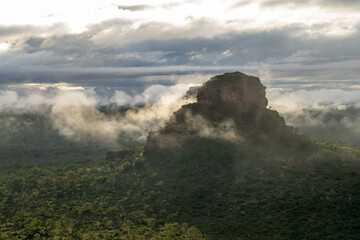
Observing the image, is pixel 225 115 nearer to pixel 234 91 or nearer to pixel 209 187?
pixel 234 91

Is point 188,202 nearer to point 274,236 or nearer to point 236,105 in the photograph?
point 274,236

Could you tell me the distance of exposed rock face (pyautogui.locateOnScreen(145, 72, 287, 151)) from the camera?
452 feet

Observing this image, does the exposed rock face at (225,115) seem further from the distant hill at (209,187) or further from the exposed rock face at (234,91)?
the distant hill at (209,187)

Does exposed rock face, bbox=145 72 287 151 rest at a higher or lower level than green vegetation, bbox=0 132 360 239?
higher

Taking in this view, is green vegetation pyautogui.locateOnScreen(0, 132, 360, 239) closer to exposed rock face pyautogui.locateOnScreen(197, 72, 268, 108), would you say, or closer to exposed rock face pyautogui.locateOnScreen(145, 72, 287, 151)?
exposed rock face pyautogui.locateOnScreen(145, 72, 287, 151)

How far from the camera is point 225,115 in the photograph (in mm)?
141500

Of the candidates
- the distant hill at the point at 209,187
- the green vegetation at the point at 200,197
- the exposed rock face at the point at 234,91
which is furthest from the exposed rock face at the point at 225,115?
the green vegetation at the point at 200,197

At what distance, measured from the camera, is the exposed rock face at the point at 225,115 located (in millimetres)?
137875

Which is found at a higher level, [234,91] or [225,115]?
[234,91]

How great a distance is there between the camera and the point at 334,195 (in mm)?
79688

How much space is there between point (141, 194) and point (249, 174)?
41979mm

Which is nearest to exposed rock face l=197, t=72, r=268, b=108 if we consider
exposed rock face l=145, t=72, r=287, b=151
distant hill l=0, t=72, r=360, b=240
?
exposed rock face l=145, t=72, r=287, b=151

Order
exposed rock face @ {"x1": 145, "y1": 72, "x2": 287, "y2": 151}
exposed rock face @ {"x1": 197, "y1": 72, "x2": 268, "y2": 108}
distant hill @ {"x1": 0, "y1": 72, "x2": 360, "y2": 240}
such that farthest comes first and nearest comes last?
1. exposed rock face @ {"x1": 197, "y1": 72, "x2": 268, "y2": 108}
2. exposed rock face @ {"x1": 145, "y1": 72, "x2": 287, "y2": 151}
3. distant hill @ {"x1": 0, "y1": 72, "x2": 360, "y2": 240}

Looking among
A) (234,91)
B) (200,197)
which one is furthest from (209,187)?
(234,91)
